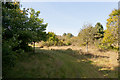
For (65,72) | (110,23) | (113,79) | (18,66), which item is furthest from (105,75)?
(18,66)

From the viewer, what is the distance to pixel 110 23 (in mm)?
12008

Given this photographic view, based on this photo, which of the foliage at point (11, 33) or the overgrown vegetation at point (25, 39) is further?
the overgrown vegetation at point (25, 39)

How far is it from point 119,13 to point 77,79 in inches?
418

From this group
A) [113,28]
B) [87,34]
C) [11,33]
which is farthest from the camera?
[87,34]

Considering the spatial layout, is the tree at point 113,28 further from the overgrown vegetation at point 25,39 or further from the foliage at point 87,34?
the foliage at point 87,34

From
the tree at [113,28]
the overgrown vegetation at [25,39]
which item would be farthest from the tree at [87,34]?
the tree at [113,28]

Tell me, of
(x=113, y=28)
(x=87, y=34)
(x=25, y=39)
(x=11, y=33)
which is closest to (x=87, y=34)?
(x=87, y=34)

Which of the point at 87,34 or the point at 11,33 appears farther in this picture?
the point at 87,34

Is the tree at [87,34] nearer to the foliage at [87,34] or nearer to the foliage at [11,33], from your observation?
the foliage at [87,34]

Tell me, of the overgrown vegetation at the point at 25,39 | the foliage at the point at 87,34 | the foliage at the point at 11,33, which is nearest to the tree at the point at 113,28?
the overgrown vegetation at the point at 25,39

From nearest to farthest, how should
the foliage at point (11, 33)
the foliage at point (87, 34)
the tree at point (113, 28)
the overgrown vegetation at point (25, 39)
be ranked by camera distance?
the foliage at point (11, 33), the overgrown vegetation at point (25, 39), the tree at point (113, 28), the foliage at point (87, 34)

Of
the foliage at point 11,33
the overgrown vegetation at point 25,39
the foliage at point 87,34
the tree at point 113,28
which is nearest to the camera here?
the foliage at point 11,33

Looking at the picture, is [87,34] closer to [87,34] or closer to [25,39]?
[87,34]

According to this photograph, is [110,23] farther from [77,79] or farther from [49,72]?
[49,72]
